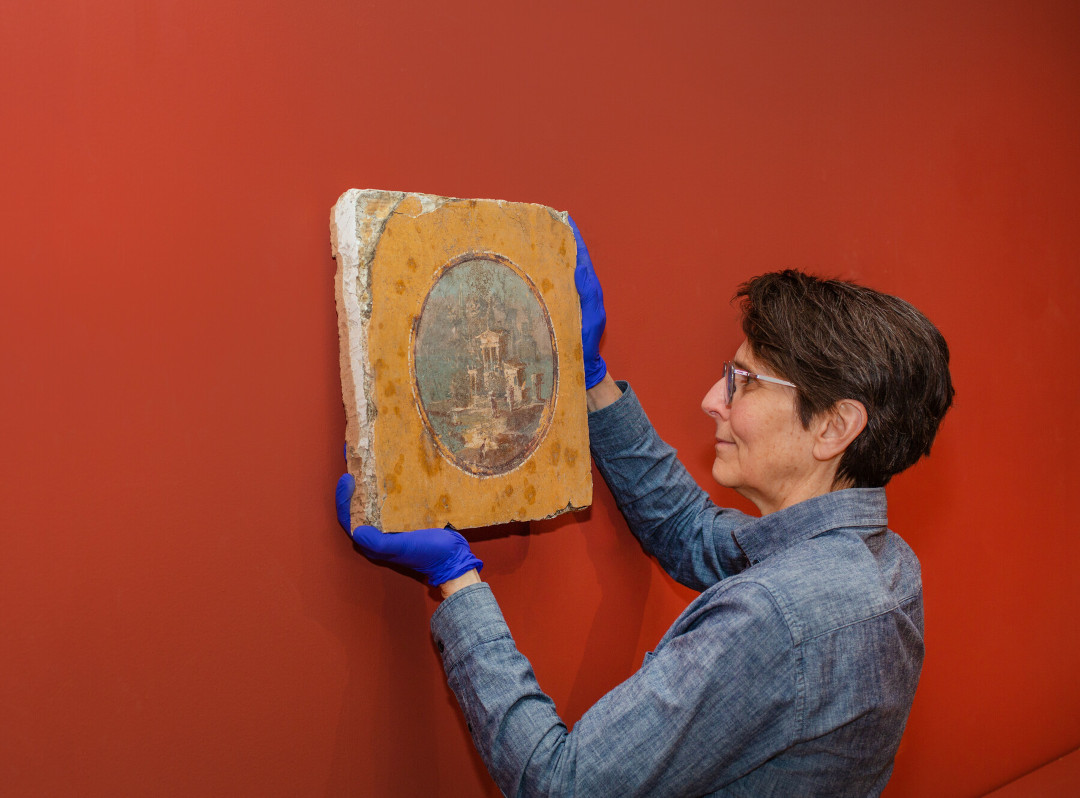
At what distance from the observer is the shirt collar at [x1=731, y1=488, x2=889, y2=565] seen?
1.21 metres

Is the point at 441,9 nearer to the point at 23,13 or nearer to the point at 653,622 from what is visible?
the point at 23,13

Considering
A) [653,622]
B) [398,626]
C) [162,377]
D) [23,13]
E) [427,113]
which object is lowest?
[653,622]

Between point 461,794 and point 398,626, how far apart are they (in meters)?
0.31

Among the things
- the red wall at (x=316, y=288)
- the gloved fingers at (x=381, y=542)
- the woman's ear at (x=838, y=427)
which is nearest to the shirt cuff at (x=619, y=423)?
the red wall at (x=316, y=288)

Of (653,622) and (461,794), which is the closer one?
(461,794)

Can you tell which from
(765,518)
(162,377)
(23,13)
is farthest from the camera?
(765,518)

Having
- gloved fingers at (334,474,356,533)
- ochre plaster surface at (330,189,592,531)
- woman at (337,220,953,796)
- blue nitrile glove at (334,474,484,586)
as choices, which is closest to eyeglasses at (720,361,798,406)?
woman at (337,220,953,796)

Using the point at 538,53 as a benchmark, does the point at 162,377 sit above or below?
below

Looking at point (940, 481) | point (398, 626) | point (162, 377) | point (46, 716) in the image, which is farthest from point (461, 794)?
point (940, 481)

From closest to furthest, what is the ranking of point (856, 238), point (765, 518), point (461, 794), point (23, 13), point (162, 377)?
point (23, 13) → point (162, 377) → point (765, 518) → point (461, 794) → point (856, 238)

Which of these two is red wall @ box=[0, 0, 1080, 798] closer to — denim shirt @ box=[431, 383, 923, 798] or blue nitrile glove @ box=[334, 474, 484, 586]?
blue nitrile glove @ box=[334, 474, 484, 586]

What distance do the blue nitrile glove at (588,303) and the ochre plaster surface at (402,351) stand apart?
0.15 metres

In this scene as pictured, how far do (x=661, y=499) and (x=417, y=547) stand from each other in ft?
1.76

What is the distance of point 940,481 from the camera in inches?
82.5
